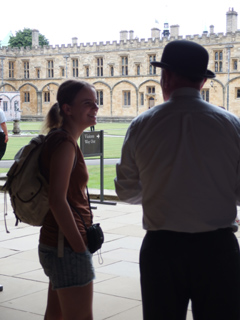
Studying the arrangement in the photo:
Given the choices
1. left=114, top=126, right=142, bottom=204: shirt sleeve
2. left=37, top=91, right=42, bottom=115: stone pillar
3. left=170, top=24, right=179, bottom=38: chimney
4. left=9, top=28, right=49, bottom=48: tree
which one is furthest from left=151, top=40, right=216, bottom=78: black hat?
left=9, top=28, right=49, bottom=48: tree

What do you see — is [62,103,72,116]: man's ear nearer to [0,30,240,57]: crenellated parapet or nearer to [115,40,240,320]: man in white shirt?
[115,40,240,320]: man in white shirt

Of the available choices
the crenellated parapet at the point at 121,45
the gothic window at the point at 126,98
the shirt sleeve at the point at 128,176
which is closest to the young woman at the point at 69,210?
the shirt sleeve at the point at 128,176

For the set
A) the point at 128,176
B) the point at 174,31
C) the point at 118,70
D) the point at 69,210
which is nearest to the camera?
the point at 128,176

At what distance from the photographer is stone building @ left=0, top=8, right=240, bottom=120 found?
50.7 meters

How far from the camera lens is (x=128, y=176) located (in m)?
2.16

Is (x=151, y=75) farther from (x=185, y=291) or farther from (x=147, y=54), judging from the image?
(x=185, y=291)

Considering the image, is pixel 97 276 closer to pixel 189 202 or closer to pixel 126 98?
pixel 189 202

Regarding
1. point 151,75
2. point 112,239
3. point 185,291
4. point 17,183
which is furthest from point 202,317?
point 151,75

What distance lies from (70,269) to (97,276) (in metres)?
2.32

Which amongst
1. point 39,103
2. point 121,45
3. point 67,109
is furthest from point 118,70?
point 67,109

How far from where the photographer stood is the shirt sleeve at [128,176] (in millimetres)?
2137

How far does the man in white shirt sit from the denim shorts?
367mm

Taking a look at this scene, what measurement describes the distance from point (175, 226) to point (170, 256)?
0.34 ft

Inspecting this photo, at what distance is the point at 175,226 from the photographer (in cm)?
198
